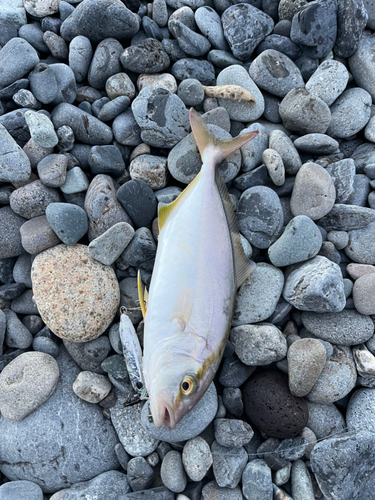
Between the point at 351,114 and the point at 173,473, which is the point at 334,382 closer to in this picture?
the point at 173,473

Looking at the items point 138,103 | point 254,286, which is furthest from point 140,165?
point 254,286

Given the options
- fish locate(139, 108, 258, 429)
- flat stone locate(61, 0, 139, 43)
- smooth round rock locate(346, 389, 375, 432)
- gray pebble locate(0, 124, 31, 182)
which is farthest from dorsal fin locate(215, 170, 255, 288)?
flat stone locate(61, 0, 139, 43)

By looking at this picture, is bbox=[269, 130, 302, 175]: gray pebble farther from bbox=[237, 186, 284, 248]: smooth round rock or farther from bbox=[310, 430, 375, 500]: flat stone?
bbox=[310, 430, 375, 500]: flat stone

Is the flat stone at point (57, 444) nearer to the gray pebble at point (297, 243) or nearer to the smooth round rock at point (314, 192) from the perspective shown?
the gray pebble at point (297, 243)

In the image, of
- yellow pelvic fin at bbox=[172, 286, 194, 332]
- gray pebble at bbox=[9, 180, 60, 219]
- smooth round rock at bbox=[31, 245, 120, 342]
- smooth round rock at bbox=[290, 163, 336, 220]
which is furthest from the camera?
smooth round rock at bbox=[290, 163, 336, 220]

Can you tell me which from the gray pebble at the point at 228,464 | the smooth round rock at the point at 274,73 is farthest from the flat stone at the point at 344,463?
the smooth round rock at the point at 274,73
